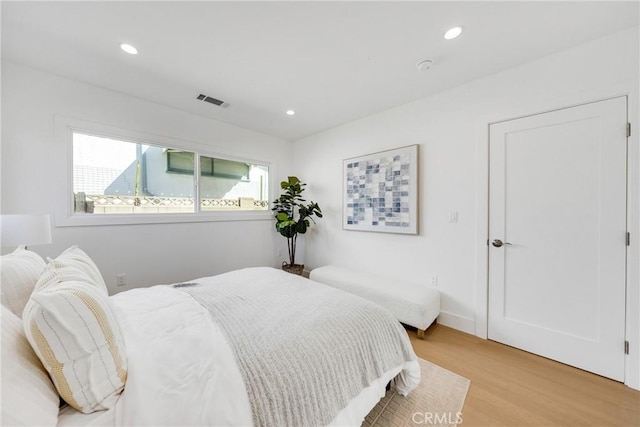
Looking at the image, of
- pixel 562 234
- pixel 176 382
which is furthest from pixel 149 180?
pixel 562 234

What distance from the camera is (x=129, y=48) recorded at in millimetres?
1832

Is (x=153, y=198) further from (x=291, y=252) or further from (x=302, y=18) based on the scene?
(x=302, y=18)

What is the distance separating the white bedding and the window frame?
182 centimetres

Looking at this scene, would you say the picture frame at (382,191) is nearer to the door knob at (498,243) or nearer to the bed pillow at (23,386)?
the door knob at (498,243)

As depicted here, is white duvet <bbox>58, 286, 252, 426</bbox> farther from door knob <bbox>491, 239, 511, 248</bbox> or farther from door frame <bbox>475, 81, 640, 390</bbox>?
door frame <bbox>475, 81, 640, 390</bbox>

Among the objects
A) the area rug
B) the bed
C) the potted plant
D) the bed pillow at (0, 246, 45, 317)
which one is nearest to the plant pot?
the potted plant

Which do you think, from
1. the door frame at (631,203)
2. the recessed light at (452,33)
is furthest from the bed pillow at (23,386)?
the door frame at (631,203)

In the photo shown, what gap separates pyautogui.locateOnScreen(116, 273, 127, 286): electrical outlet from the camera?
254cm

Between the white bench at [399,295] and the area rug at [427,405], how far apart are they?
1.78 feet

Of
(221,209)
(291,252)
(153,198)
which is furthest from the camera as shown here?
(291,252)

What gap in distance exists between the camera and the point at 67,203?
2.29m

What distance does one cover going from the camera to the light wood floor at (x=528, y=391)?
1.37 meters

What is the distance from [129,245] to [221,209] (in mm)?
1172

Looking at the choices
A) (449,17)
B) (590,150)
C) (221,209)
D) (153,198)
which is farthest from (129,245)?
(590,150)
